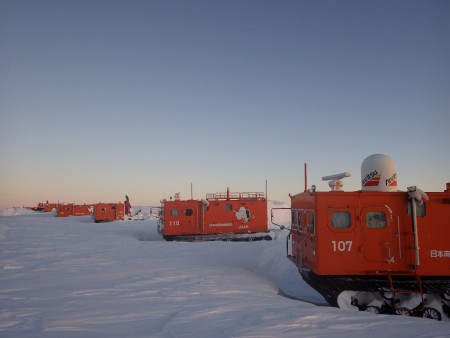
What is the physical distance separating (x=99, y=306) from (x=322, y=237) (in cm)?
530

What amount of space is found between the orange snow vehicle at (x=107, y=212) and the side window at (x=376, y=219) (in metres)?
35.0

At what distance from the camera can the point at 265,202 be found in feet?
75.0

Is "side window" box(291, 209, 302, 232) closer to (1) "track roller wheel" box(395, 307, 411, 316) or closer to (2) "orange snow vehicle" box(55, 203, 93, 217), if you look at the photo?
(1) "track roller wheel" box(395, 307, 411, 316)

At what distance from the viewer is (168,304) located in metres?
6.54

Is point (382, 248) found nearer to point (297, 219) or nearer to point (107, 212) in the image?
point (297, 219)

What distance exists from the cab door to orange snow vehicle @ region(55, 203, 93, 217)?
50.1 metres

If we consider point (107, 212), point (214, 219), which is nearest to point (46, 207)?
point (107, 212)

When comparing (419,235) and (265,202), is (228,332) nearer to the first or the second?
(419,235)

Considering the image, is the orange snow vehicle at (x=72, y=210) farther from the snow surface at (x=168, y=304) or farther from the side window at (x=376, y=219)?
the side window at (x=376, y=219)

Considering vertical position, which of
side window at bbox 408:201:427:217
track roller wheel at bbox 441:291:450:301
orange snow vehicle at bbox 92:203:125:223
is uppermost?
side window at bbox 408:201:427:217

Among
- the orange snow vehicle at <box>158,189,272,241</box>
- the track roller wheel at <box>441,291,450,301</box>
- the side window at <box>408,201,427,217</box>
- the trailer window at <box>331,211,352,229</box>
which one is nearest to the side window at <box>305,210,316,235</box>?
the trailer window at <box>331,211,352,229</box>

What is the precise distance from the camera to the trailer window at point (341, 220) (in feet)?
27.0

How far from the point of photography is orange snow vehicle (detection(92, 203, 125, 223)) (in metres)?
38.2

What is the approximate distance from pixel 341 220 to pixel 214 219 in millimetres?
14357
